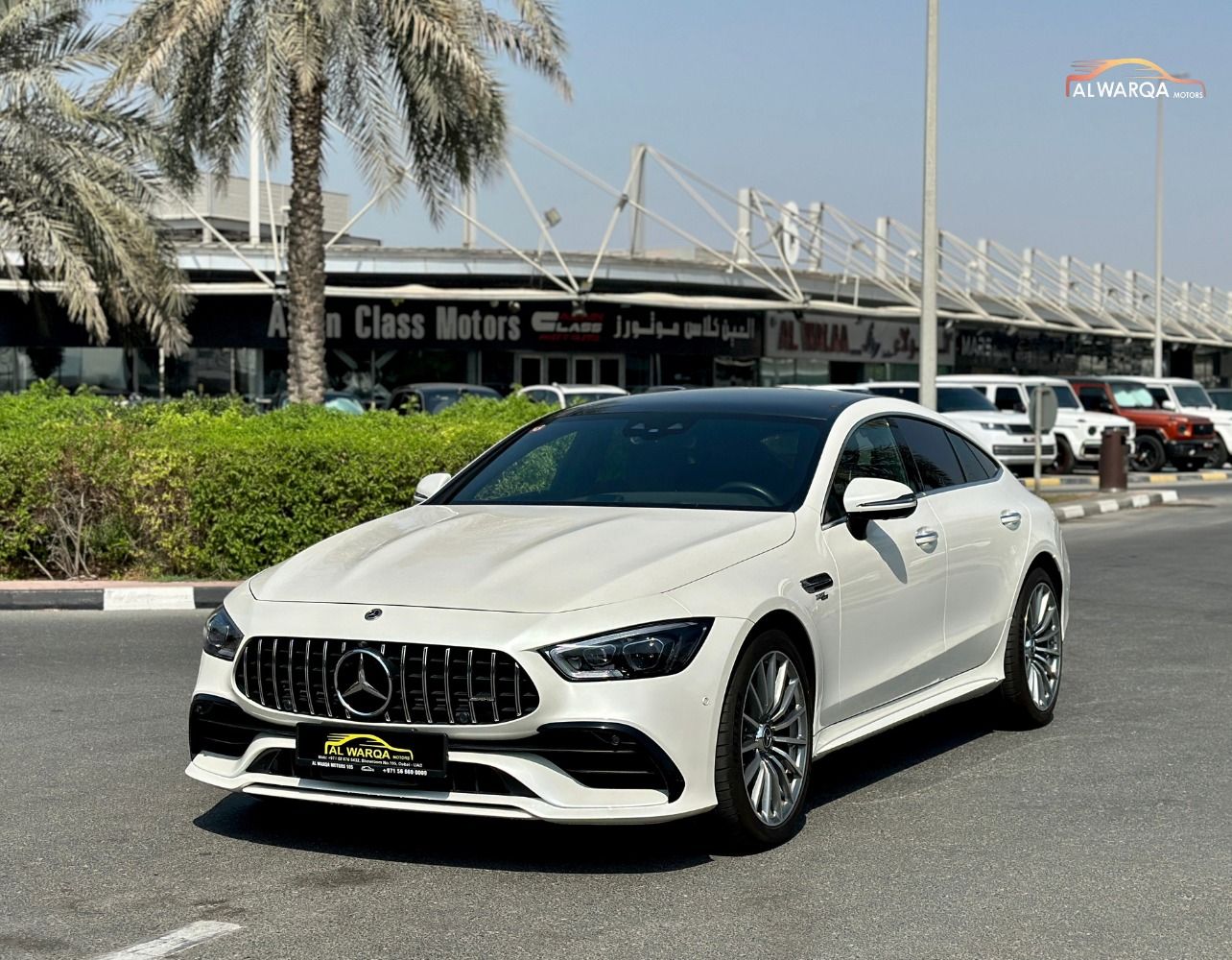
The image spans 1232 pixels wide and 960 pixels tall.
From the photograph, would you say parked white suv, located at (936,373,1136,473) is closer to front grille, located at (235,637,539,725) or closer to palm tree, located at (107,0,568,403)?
palm tree, located at (107,0,568,403)

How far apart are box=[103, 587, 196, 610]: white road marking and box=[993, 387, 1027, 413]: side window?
20.9 meters

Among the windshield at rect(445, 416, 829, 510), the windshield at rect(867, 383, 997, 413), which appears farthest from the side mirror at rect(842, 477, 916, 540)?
the windshield at rect(867, 383, 997, 413)

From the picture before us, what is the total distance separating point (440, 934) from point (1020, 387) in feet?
88.8

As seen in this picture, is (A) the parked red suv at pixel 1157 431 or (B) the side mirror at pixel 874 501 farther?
(A) the parked red suv at pixel 1157 431

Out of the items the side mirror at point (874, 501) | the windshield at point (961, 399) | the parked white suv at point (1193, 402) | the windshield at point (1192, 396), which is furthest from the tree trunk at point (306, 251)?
the windshield at point (1192, 396)

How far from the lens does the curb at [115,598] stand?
39.9 ft

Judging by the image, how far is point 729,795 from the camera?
5.41 meters

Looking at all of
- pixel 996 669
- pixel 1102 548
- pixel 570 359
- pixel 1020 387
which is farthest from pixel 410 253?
pixel 996 669

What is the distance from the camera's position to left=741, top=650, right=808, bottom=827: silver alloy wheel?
559 cm

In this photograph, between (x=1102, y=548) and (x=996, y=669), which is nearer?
(x=996, y=669)

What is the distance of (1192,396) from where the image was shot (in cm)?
3762

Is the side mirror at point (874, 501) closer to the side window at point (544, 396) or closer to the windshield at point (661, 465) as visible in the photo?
the windshield at point (661, 465)

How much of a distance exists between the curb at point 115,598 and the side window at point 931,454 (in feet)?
20.1

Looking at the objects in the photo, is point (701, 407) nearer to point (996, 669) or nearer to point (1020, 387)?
point (996, 669)
